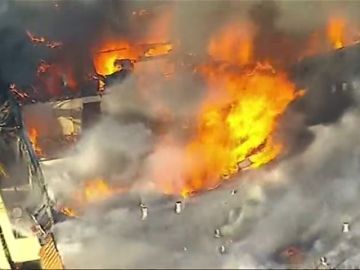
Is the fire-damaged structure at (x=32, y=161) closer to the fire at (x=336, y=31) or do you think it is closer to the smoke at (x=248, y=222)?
the smoke at (x=248, y=222)

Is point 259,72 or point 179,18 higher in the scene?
point 179,18

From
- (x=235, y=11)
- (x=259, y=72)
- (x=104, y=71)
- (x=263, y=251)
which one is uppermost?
(x=235, y=11)

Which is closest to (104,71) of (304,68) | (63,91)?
(63,91)

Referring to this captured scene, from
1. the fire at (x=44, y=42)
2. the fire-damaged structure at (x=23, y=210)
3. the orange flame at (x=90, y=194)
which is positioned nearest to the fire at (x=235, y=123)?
the orange flame at (x=90, y=194)

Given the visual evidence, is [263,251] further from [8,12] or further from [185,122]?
[8,12]

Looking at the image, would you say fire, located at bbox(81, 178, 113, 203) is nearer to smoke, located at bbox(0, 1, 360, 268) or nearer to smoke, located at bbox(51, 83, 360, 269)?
smoke, located at bbox(0, 1, 360, 268)

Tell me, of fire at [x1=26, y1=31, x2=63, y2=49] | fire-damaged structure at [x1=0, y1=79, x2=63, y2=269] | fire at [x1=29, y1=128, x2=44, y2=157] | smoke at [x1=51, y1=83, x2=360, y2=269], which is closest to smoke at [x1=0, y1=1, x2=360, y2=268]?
smoke at [x1=51, y1=83, x2=360, y2=269]
